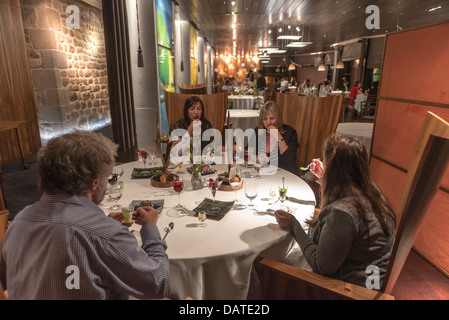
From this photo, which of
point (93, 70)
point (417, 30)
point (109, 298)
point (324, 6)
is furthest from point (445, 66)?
point (93, 70)

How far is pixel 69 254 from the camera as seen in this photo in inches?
34.5

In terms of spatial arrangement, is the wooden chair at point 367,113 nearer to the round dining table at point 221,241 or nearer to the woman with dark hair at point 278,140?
the woman with dark hair at point 278,140

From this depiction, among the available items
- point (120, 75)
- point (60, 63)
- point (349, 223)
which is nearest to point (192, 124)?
point (120, 75)

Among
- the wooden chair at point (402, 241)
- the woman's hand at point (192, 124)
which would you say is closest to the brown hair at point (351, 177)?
the wooden chair at point (402, 241)

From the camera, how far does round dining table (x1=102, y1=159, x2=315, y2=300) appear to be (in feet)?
4.16

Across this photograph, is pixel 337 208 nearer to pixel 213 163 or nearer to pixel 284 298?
pixel 284 298

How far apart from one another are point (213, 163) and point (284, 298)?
1391 millimetres

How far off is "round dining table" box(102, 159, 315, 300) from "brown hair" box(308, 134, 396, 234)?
1.02 ft

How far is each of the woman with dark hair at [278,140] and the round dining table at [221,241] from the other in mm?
937

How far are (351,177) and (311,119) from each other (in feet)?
7.19

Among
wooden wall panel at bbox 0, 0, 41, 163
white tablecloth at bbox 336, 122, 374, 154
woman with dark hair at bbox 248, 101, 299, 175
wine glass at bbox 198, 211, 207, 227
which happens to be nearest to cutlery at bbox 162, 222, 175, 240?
wine glass at bbox 198, 211, 207, 227
